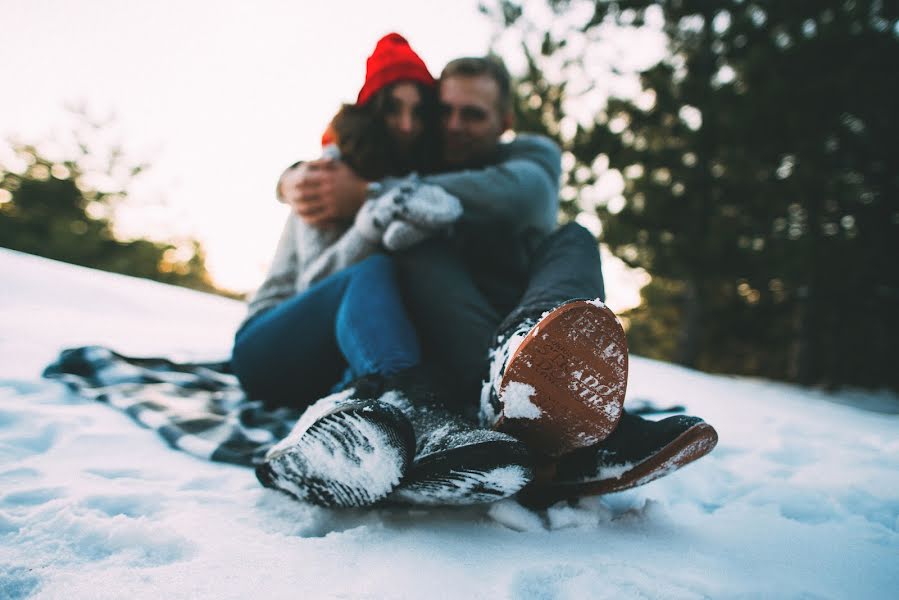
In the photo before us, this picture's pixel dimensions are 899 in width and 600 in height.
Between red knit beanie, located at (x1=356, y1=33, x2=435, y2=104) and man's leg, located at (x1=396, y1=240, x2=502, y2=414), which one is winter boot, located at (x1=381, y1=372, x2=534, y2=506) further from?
red knit beanie, located at (x1=356, y1=33, x2=435, y2=104)

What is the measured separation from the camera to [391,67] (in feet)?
4.48

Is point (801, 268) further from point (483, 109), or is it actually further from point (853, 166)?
point (483, 109)

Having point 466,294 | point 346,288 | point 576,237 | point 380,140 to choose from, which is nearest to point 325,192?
point 380,140

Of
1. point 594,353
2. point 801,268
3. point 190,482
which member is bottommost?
point 190,482

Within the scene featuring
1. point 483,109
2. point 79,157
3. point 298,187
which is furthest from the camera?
point 79,157

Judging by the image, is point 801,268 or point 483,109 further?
point 801,268

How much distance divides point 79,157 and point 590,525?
38.8 feet

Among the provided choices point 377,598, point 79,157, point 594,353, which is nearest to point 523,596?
point 377,598

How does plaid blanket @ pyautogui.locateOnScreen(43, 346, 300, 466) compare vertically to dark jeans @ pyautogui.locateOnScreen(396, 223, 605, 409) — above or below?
below

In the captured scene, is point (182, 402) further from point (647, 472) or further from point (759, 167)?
point (759, 167)

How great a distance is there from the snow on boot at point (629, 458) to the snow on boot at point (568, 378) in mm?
54

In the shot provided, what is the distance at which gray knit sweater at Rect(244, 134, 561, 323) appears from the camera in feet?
3.41

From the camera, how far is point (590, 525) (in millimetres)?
590

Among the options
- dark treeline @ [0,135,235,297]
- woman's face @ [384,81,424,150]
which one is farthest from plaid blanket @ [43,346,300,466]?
dark treeline @ [0,135,235,297]
